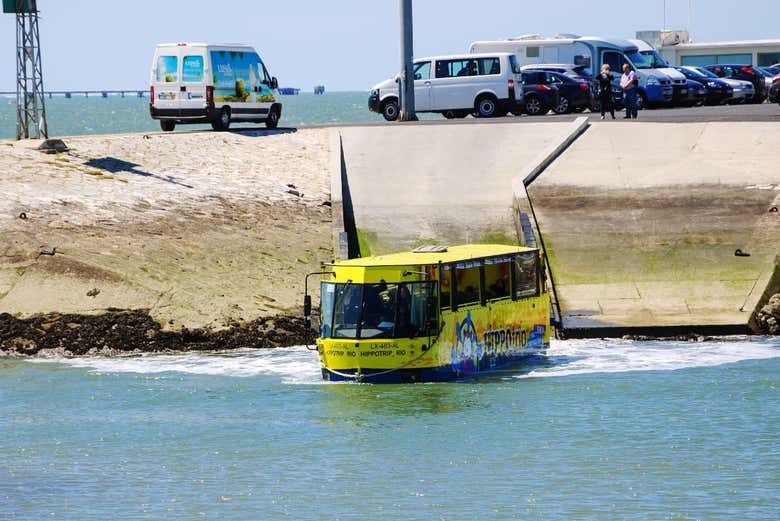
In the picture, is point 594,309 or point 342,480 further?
point 594,309

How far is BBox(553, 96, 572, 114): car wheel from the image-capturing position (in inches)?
1896

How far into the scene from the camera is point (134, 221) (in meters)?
32.4

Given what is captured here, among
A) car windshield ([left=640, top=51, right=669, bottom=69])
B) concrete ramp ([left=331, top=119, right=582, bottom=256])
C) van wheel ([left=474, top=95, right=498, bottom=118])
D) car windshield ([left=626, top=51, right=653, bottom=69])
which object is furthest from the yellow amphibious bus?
car windshield ([left=640, top=51, right=669, bottom=69])

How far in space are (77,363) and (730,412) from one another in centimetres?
1159

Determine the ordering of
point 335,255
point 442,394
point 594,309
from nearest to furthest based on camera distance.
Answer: point 442,394 < point 594,309 < point 335,255

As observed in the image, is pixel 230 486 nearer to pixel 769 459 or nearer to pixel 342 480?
pixel 342 480

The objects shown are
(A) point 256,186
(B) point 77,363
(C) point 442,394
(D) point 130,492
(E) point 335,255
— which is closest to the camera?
(D) point 130,492

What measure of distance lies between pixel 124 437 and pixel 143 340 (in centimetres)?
711

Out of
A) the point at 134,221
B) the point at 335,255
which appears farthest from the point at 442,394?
the point at 134,221

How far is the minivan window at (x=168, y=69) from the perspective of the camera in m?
39.8

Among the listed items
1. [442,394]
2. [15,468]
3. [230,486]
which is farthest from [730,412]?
[15,468]

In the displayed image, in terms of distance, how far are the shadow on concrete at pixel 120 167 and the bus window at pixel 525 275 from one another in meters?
12.3

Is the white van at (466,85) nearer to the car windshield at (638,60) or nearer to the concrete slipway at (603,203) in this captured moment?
the concrete slipway at (603,203)

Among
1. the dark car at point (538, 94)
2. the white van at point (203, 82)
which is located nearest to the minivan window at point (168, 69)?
the white van at point (203, 82)
